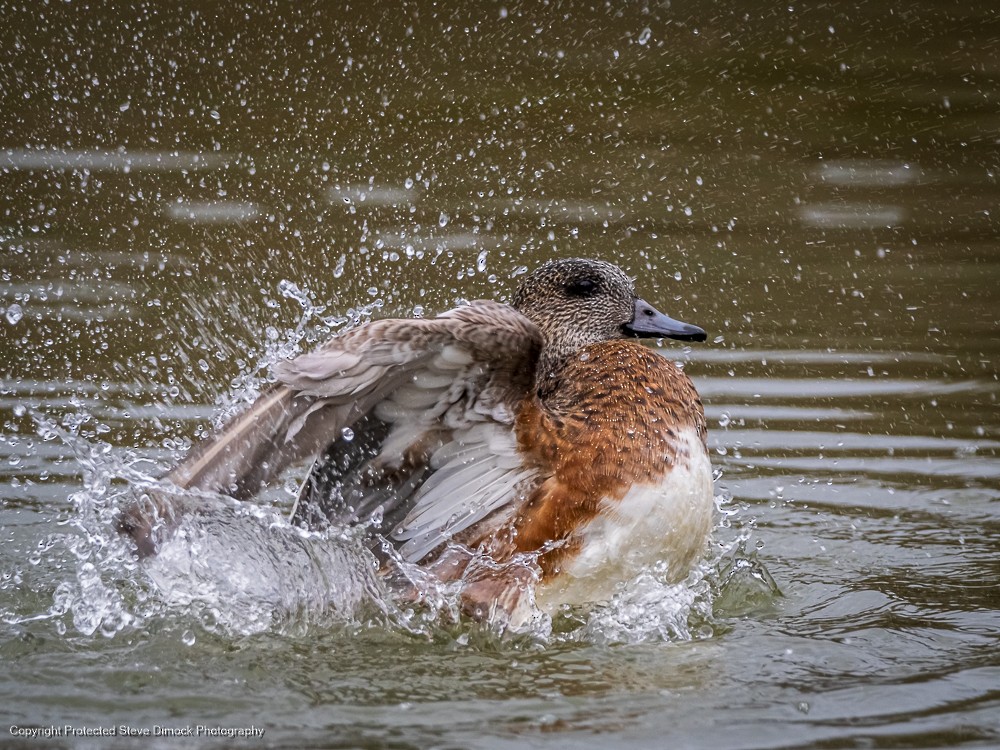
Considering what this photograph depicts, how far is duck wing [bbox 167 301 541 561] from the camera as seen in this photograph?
3.66m

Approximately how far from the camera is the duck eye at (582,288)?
4652 mm

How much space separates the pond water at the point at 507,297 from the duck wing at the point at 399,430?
0.20 m

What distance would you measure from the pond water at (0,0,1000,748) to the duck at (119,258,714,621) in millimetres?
131

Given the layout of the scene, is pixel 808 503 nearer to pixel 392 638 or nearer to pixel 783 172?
pixel 392 638

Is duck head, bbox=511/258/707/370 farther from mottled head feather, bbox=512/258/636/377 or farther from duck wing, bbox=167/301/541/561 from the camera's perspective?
duck wing, bbox=167/301/541/561

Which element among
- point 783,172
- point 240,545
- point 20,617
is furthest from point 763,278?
point 20,617

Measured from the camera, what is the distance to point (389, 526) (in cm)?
410

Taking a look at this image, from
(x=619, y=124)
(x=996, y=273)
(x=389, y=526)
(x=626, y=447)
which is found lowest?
(x=389, y=526)

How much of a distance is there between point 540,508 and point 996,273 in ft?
13.0

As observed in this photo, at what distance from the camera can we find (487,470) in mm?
4059

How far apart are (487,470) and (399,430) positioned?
0.97 ft

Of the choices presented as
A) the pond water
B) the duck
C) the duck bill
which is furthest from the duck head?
the pond water

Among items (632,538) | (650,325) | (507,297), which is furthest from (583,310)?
(507,297)

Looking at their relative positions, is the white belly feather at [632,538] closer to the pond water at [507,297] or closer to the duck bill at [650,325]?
the pond water at [507,297]
